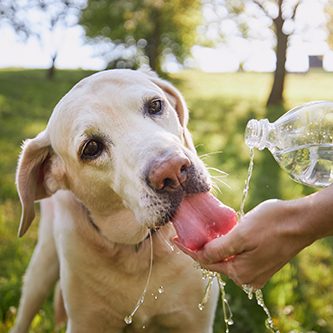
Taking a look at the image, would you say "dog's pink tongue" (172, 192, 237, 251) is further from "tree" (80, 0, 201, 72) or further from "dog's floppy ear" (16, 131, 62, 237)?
"tree" (80, 0, 201, 72)

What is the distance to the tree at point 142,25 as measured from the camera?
24.3 metres

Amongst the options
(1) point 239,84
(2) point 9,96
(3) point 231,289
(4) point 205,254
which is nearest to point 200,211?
(4) point 205,254

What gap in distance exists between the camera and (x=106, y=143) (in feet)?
8.15

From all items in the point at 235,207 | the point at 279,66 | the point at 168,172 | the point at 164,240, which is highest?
the point at 168,172

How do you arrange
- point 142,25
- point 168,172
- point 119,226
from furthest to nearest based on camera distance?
point 142,25, point 119,226, point 168,172

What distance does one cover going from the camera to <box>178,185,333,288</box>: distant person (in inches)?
75.9

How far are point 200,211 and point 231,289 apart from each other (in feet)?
6.35

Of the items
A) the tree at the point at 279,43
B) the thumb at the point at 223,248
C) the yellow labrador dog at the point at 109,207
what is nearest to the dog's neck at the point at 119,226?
the yellow labrador dog at the point at 109,207

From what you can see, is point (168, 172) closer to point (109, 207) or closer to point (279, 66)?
point (109, 207)

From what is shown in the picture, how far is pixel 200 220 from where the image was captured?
2086 millimetres

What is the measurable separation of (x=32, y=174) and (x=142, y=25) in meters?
24.0

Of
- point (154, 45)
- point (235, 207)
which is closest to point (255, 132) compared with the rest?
point (235, 207)

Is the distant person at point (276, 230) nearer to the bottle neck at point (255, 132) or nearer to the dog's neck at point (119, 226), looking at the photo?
the bottle neck at point (255, 132)

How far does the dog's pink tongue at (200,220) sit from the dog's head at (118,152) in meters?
0.04
